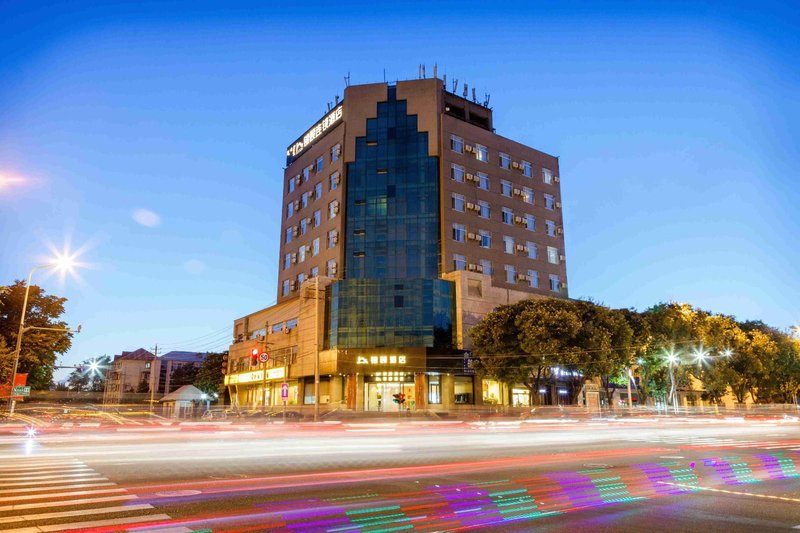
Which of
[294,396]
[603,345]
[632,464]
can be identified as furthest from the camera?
[294,396]

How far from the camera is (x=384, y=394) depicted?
52.2 metres

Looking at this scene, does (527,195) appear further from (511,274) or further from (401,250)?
(401,250)

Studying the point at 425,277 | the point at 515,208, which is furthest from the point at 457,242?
the point at 515,208

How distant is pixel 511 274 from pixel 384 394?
20.4 meters

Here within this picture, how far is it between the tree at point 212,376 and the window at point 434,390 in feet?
126

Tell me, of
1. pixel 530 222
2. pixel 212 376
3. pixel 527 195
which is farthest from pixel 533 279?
pixel 212 376

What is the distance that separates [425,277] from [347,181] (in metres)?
14.4

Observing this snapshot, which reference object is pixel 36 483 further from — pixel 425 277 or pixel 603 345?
pixel 425 277

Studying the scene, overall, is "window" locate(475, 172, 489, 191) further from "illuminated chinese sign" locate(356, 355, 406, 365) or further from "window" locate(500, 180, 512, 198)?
"illuminated chinese sign" locate(356, 355, 406, 365)

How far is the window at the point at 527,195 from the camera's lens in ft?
219

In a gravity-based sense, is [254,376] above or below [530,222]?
below

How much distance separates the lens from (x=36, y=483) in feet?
34.4

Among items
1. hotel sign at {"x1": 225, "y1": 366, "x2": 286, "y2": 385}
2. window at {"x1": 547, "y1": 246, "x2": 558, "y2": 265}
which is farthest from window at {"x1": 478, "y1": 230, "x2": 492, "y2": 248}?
hotel sign at {"x1": 225, "y1": 366, "x2": 286, "y2": 385}

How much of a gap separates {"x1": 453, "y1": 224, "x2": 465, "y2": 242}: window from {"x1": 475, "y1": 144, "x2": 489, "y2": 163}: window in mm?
9396
